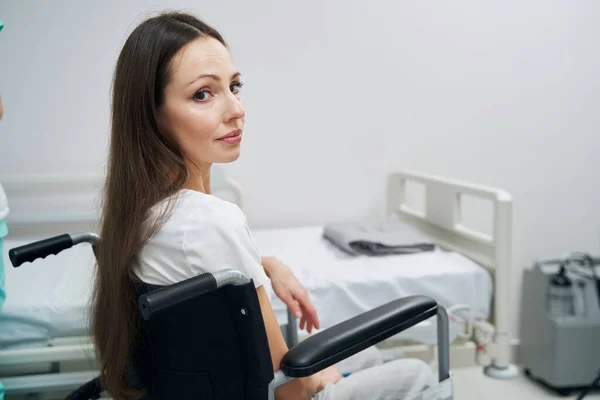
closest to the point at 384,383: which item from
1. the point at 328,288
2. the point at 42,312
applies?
the point at 328,288

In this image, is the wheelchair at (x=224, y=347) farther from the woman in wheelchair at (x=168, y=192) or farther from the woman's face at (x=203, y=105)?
Answer: the woman's face at (x=203, y=105)

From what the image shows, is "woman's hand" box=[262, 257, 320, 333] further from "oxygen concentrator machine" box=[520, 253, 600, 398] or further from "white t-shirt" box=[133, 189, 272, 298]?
"oxygen concentrator machine" box=[520, 253, 600, 398]

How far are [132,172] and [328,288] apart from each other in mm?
958

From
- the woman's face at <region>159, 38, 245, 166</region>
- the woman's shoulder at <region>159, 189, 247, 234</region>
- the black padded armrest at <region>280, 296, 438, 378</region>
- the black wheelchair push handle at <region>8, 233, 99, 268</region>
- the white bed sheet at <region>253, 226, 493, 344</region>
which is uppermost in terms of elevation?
the woman's face at <region>159, 38, 245, 166</region>

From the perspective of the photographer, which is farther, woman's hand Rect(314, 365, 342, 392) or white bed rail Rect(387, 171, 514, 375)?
white bed rail Rect(387, 171, 514, 375)

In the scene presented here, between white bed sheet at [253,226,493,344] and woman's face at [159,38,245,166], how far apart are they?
75 cm

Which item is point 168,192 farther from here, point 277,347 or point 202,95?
point 277,347

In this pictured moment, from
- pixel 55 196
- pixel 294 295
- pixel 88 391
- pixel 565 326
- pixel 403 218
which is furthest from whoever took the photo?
pixel 403 218

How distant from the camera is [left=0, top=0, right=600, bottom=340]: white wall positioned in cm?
235

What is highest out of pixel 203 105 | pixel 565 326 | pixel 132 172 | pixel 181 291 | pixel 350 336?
pixel 203 105

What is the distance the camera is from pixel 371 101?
261cm

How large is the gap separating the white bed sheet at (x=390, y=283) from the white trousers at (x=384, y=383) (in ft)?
1.94

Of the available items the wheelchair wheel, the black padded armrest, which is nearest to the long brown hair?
the wheelchair wheel

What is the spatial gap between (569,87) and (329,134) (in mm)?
1193
